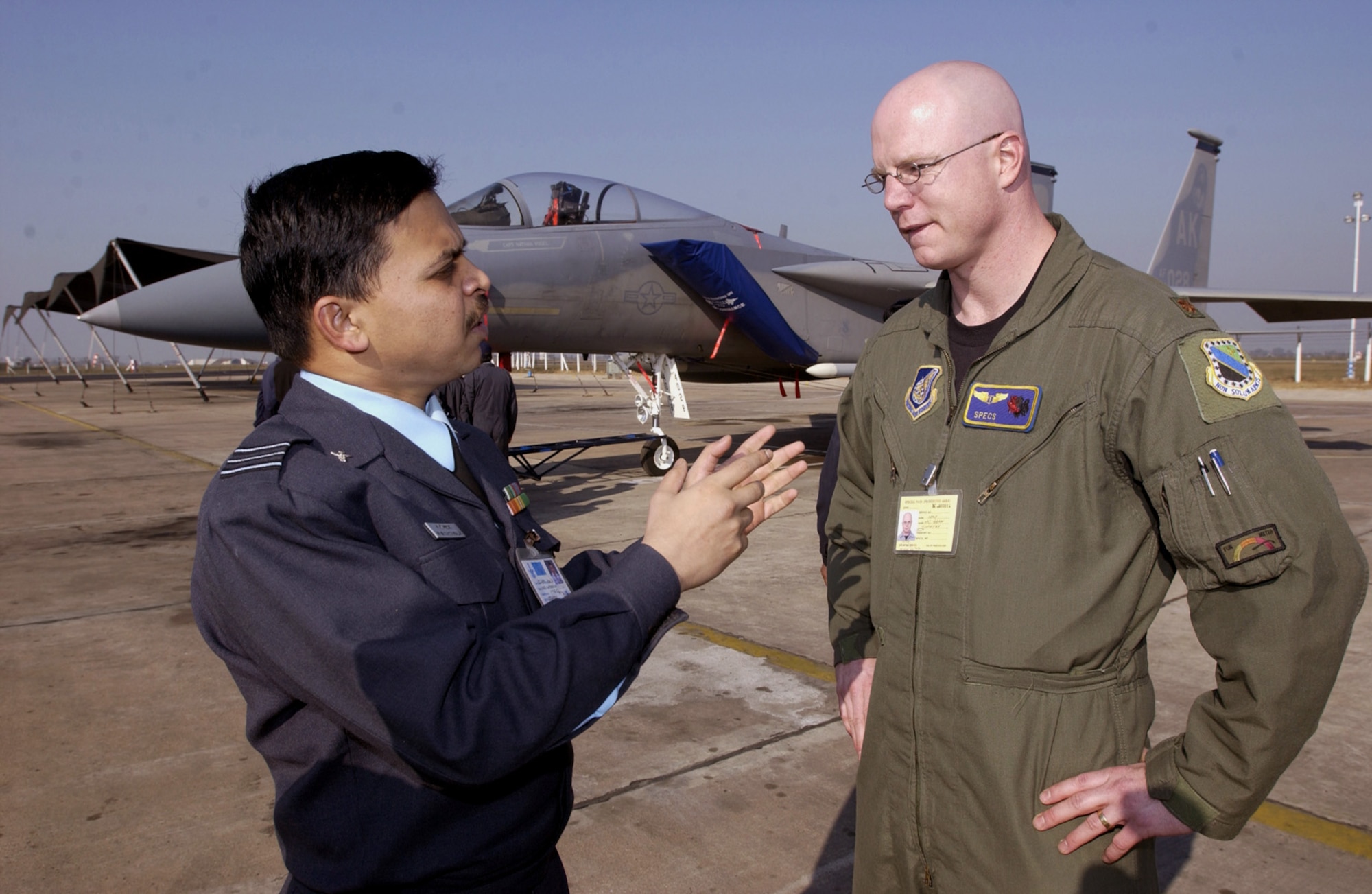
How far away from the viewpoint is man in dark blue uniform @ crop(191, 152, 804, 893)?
104 centimetres

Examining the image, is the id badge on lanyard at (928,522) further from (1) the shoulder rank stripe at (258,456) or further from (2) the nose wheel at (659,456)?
(2) the nose wheel at (659,456)

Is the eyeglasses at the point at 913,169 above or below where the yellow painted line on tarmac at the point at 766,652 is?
above

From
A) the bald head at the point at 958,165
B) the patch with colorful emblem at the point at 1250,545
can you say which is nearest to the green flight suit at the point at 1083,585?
the patch with colorful emblem at the point at 1250,545

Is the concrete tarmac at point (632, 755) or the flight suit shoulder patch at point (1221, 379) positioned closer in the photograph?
the flight suit shoulder patch at point (1221, 379)

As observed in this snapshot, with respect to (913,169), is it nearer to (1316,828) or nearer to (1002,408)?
(1002,408)

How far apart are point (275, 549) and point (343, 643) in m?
0.14

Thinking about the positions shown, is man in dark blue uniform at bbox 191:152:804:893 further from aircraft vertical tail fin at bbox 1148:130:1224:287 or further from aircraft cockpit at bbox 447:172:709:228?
aircraft vertical tail fin at bbox 1148:130:1224:287

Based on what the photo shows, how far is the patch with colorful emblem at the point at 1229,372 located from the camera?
1.41m

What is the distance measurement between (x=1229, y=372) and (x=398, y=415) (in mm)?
1304

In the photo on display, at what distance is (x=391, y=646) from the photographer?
1028 millimetres

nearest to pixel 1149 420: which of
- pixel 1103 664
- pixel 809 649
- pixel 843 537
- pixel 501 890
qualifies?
pixel 1103 664

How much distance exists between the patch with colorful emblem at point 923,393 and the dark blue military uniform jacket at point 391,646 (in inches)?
32.3

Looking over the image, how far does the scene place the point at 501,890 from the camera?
1261 mm

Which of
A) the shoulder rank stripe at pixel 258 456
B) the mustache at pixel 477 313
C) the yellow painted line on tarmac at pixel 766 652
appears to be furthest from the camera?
the yellow painted line on tarmac at pixel 766 652
